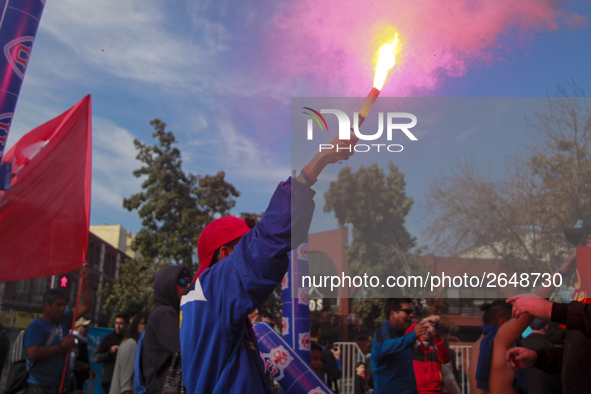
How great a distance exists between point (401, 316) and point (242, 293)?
2.81 m

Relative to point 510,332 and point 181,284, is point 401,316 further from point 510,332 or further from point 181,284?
point 181,284

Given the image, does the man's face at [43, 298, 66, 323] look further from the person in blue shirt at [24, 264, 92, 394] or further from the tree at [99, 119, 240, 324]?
the tree at [99, 119, 240, 324]

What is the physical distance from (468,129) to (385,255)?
0.82 metres

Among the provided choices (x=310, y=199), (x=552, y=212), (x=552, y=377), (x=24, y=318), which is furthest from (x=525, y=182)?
(x=24, y=318)

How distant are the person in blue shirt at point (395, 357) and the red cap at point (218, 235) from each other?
223 cm

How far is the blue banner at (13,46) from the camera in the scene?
347cm

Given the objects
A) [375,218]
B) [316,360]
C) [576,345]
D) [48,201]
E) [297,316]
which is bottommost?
[316,360]

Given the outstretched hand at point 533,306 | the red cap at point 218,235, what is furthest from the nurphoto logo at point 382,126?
the outstretched hand at point 533,306

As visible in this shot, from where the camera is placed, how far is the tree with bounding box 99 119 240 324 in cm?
1761

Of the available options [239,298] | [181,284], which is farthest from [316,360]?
[239,298]

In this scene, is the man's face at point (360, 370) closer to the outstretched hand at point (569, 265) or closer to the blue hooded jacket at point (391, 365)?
the blue hooded jacket at point (391, 365)

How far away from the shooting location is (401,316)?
13.8 ft

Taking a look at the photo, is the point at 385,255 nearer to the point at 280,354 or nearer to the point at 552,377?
the point at 280,354

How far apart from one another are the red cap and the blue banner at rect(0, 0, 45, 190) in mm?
2229
